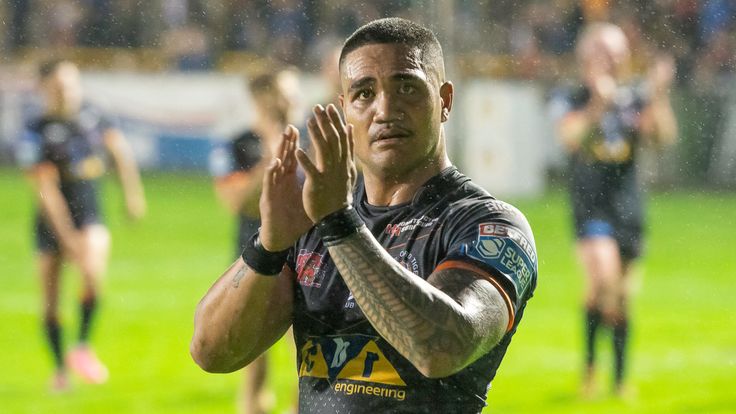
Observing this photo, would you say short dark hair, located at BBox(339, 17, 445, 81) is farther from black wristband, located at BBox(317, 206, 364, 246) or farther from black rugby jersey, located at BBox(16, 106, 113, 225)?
black rugby jersey, located at BBox(16, 106, 113, 225)

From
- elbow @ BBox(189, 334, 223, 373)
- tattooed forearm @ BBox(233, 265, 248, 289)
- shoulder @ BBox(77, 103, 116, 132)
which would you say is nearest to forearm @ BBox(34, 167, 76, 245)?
shoulder @ BBox(77, 103, 116, 132)

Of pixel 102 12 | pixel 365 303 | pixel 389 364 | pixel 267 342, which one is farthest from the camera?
pixel 102 12

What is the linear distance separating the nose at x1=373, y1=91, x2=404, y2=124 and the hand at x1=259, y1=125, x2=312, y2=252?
18cm

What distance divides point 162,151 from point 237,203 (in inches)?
498

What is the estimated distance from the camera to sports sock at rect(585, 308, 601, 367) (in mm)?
7125

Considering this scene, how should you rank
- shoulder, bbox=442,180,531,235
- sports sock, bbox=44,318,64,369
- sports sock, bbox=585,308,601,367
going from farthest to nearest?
sports sock, bbox=44,318,64,369
sports sock, bbox=585,308,601,367
shoulder, bbox=442,180,531,235

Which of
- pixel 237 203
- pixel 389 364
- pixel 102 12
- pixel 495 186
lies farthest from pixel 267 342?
pixel 102 12

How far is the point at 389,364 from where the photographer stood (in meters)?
2.53

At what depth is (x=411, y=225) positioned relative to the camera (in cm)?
257

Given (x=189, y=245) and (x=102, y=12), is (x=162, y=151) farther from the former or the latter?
(x=189, y=245)

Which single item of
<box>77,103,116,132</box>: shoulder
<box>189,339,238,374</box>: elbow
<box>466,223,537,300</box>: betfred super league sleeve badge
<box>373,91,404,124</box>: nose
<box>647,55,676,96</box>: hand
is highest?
<box>647,55,676,96</box>: hand

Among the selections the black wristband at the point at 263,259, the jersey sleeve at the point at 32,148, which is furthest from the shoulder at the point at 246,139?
the black wristband at the point at 263,259

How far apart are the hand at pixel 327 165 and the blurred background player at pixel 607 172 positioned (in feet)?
16.0

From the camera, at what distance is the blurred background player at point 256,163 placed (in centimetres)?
585
